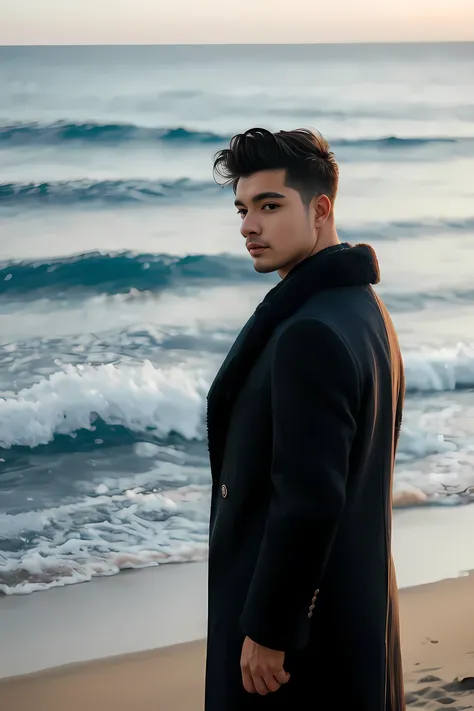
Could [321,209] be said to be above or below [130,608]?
above

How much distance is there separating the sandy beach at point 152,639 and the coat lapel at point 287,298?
1.36m

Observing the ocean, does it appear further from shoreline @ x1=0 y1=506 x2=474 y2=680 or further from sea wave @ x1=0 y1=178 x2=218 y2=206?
shoreline @ x1=0 y1=506 x2=474 y2=680

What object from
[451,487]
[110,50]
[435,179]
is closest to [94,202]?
[110,50]

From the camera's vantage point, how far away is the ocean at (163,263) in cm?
439

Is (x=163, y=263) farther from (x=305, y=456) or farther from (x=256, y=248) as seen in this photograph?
(x=305, y=456)

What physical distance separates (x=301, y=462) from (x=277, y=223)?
1.24ft

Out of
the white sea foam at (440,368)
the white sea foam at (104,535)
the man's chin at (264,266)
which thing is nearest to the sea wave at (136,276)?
the white sea foam at (440,368)

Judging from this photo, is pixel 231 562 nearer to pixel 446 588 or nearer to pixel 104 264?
pixel 446 588

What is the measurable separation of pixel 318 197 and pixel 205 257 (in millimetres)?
6102

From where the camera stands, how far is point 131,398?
5.76m

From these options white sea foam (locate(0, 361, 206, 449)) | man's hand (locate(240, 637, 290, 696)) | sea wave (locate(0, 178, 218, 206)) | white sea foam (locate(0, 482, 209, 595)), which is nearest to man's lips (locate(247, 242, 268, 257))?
man's hand (locate(240, 637, 290, 696))

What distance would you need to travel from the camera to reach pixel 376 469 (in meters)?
1.48

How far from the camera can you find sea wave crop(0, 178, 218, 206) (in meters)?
7.50

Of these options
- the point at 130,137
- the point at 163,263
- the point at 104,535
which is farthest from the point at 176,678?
the point at 130,137
